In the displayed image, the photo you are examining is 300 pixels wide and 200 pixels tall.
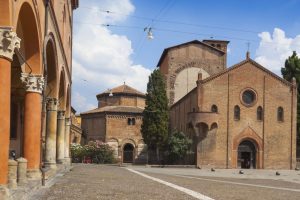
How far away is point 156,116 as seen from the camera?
165 feet

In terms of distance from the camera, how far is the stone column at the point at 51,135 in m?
18.8

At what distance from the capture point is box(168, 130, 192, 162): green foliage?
46.4m

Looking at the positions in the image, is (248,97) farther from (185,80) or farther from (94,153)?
(94,153)

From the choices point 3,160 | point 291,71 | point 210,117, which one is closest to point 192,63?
point 291,71

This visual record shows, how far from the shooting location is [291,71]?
54.1 m

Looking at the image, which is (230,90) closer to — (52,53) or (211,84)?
(211,84)

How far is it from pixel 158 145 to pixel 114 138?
12.6m

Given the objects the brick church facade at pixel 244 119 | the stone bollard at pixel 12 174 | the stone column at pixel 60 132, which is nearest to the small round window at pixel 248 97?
the brick church facade at pixel 244 119

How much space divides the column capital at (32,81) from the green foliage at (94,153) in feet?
131

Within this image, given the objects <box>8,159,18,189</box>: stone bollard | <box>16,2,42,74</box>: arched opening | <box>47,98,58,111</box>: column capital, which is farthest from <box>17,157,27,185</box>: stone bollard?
<box>47,98,58,111</box>: column capital

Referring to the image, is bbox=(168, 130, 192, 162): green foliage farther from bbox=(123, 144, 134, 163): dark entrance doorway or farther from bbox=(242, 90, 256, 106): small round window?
bbox=(123, 144, 134, 163): dark entrance doorway

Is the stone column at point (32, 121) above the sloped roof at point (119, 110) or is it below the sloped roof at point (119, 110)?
below

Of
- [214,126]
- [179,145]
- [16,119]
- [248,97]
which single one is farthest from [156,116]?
[16,119]

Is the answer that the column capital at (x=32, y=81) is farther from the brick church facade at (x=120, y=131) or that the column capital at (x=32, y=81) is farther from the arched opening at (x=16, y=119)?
the brick church facade at (x=120, y=131)
